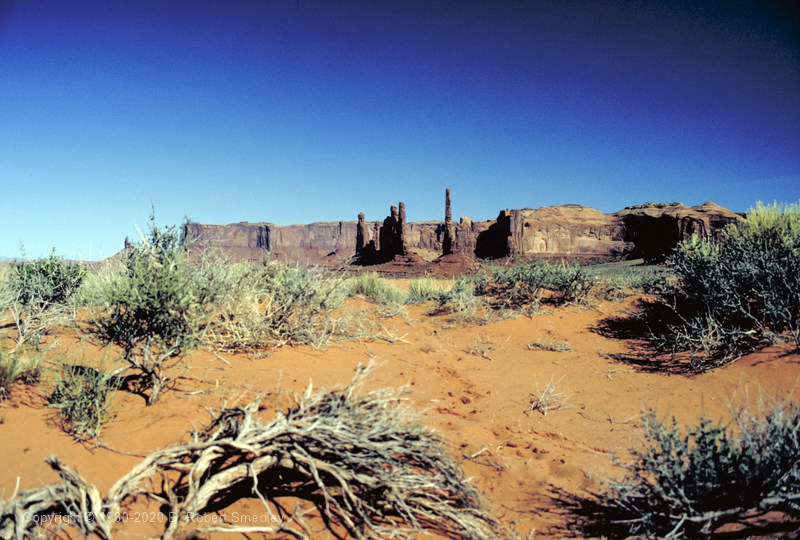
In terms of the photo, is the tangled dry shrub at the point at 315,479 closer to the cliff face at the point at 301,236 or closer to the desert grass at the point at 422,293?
the desert grass at the point at 422,293

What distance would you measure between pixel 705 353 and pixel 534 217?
187 ft

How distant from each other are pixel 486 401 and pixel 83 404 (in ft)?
11.1

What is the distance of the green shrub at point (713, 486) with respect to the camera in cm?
175

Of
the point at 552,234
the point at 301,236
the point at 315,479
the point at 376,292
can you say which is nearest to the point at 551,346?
the point at 376,292

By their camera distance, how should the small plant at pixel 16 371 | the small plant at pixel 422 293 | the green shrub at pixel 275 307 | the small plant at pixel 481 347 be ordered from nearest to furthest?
the small plant at pixel 16 371 < the green shrub at pixel 275 307 < the small plant at pixel 481 347 < the small plant at pixel 422 293

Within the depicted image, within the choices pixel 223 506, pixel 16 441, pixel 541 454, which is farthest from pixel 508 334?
pixel 16 441

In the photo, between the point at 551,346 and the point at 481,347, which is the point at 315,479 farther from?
the point at 551,346

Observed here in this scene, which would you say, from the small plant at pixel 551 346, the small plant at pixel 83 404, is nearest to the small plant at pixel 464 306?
the small plant at pixel 551 346

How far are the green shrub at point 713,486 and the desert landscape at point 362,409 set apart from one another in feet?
0.05

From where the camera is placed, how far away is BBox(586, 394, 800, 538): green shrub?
5.73 feet

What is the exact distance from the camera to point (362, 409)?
87.7 inches

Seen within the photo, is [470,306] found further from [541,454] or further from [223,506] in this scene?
[223,506]

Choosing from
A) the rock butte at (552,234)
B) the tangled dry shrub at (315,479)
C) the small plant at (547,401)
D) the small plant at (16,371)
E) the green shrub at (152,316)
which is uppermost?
the rock butte at (552,234)

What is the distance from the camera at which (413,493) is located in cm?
204
